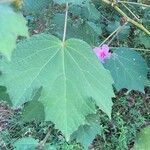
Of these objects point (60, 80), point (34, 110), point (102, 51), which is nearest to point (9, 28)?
point (60, 80)

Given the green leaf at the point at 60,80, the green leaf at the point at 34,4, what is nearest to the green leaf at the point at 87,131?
the green leaf at the point at 60,80

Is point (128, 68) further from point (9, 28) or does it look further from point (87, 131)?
point (9, 28)

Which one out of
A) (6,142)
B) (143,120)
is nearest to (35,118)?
(6,142)

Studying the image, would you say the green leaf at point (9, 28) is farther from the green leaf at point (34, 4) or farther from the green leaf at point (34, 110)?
the green leaf at point (34, 4)

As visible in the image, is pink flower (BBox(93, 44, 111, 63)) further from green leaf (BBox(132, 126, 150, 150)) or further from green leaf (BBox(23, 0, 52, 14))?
green leaf (BBox(132, 126, 150, 150))

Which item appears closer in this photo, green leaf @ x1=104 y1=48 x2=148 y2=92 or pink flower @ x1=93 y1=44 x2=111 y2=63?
pink flower @ x1=93 y1=44 x2=111 y2=63

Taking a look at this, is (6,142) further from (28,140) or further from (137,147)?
(28,140)

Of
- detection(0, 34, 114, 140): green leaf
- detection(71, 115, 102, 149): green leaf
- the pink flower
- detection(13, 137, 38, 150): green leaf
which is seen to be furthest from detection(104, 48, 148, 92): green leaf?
detection(0, 34, 114, 140): green leaf
